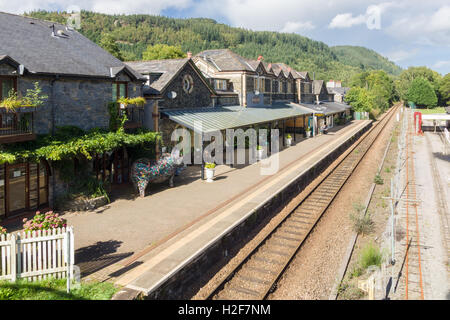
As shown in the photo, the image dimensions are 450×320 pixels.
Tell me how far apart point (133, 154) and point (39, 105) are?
6.25 meters

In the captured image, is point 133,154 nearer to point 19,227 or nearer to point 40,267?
point 19,227

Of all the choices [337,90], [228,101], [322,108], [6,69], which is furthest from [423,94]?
[6,69]

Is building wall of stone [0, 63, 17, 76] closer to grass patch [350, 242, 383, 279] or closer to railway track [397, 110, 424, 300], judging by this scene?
grass patch [350, 242, 383, 279]

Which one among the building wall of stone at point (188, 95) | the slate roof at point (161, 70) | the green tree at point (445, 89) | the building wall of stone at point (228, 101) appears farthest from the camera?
the green tree at point (445, 89)

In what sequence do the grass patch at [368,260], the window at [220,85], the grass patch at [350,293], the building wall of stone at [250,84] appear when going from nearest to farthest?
the grass patch at [350,293] < the grass patch at [368,260] < the window at [220,85] < the building wall of stone at [250,84]

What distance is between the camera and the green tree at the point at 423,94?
10162 cm

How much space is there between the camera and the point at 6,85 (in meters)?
12.2

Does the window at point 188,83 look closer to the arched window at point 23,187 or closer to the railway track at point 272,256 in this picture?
the railway track at point 272,256

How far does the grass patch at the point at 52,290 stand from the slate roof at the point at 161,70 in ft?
44.5

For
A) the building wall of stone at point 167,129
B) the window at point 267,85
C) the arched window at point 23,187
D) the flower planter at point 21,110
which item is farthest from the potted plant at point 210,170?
the window at point 267,85

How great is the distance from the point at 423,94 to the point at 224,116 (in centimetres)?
9777

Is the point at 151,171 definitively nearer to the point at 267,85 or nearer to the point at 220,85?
the point at 220,85

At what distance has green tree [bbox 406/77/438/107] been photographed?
102 metres
